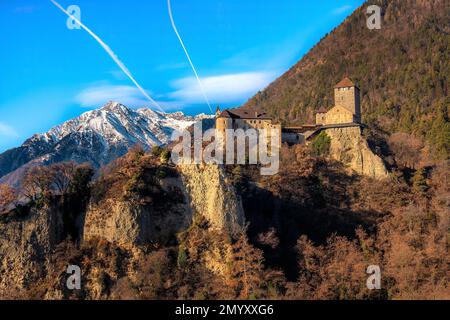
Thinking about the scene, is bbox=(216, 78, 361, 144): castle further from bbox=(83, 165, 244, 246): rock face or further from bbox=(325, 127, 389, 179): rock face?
bbox=(83, 165, 244, 246): rock face

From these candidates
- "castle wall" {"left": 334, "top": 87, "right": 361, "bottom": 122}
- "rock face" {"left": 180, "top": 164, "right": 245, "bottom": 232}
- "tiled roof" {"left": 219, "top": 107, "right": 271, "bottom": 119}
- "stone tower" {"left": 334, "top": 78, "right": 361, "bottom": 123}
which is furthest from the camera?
"stone tower" {"left": 334, "top": 78, "right": 361, "bottom": 123}

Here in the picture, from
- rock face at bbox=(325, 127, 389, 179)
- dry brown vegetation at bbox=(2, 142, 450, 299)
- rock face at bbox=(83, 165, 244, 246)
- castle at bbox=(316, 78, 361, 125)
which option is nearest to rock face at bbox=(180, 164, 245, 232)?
rock face at bbox=(83, 165, 244, 246)

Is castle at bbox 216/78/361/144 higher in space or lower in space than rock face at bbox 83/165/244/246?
higher

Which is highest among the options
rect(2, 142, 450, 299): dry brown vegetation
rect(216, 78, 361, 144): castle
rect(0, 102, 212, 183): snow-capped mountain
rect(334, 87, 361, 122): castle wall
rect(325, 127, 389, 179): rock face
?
rect(0, 102, 212, 183): snow-capped mountain

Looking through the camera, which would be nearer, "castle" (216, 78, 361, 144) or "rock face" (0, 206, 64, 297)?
"rock face" (0, 206, 64, 297)

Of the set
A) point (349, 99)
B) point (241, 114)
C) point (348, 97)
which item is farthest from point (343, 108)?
point (241, 114)

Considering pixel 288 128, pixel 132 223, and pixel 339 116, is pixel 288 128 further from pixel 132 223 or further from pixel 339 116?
pixel 132 223

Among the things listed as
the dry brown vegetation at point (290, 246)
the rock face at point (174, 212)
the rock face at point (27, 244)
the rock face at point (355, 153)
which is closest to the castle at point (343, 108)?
the rock face at point (355, 153)
